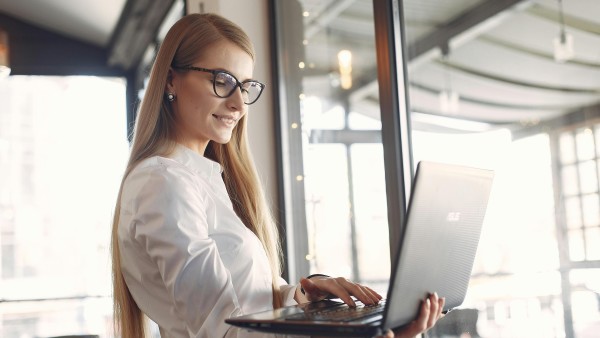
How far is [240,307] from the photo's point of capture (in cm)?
149

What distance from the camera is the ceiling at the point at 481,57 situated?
2.01 m

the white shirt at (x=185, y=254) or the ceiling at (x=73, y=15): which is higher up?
the ceiling at (x=73, y=15)

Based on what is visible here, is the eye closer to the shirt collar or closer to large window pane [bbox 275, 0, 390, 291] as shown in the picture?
the shirt collar

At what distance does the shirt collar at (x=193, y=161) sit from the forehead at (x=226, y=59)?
19cm

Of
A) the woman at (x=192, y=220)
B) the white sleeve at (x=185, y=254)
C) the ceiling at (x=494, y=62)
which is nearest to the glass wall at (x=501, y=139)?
the ceiling at (x=494, y=62)

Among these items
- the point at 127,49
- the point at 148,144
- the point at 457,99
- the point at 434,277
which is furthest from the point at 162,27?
the point at 434,277

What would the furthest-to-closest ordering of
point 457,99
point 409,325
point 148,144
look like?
point 457,99
point 148,144
point 409,325

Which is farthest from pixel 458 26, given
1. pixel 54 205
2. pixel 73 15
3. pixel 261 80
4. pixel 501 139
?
pixel 73 15

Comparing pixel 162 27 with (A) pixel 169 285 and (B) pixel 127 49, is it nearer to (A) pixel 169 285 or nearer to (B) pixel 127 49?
(B) pixel 127 49

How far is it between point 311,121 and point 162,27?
230 centimetres

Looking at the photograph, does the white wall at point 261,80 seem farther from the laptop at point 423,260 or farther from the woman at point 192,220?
the laptop at point 423,260

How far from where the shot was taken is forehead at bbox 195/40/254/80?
1.70 metres

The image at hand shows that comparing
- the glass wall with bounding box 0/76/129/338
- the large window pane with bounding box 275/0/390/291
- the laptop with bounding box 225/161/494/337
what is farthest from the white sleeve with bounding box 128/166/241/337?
the glass wall with bounding box 0/76/129/338

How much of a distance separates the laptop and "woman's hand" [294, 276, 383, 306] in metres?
0.02
